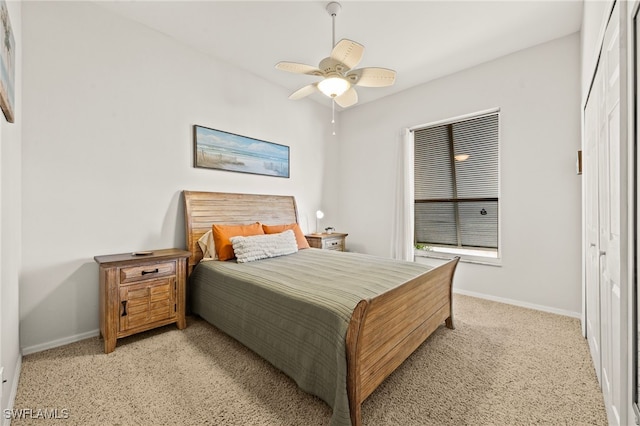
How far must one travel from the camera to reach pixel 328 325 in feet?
5.03

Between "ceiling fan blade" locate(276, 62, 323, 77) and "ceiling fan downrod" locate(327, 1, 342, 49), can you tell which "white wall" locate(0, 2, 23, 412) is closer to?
"ceiling fan blade" locate(276, 62, 323, 77)

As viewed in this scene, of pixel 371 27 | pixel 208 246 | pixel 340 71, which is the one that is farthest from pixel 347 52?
pixel 208 246

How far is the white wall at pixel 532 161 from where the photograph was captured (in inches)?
115

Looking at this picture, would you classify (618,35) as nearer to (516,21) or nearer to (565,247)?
(516,21)

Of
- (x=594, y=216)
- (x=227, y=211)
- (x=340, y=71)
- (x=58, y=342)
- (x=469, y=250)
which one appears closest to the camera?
(x=594, y=216)

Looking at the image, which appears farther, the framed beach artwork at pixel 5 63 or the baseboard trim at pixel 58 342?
the baseboard trim at pixel 58 342

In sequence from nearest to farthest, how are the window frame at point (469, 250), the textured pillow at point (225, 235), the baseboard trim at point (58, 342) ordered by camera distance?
the baseboard trim at point (58, 342)
the textured pillow at point (225, 235)
the window frame at point (469, 250)

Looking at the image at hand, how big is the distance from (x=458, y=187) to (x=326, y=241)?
2.08 metres

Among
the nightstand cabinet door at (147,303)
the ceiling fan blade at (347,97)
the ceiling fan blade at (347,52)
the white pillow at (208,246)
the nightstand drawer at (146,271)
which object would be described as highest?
the ceiling fan blade at (347,52)

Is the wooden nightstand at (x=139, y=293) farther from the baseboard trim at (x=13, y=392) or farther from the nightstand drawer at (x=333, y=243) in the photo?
the nightstand drawer at (x=333, y=243)

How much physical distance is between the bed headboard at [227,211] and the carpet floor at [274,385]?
1.07 m

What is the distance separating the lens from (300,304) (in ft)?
5.65

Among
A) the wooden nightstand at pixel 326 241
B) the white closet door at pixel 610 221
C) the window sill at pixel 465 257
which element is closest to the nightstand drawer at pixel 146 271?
the wooden nightstand at pixel 326 241

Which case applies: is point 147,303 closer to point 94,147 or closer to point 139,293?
point 139,293
